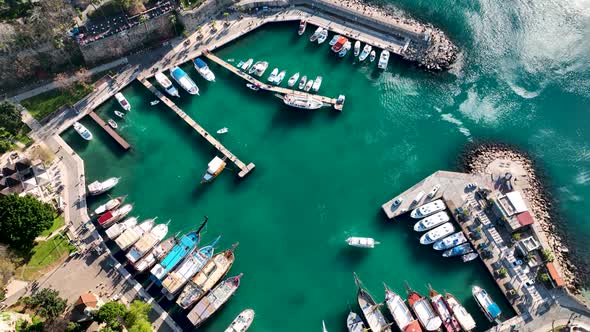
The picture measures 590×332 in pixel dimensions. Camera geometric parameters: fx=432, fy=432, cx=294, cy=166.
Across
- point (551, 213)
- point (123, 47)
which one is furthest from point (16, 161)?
point (551, 213)

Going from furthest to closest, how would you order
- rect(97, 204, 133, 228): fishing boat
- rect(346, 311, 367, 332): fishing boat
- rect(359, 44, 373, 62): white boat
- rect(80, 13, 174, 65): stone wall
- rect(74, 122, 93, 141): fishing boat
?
rect(359, 44, 373, 62): white boat < rect(80, 13, 174, 65): stone wall < rect(74, 122, 93, 141): fishing boat < rect(97, 204, 133, 228): fishing boat < rect(346, 311, 367, 332): fishing boat

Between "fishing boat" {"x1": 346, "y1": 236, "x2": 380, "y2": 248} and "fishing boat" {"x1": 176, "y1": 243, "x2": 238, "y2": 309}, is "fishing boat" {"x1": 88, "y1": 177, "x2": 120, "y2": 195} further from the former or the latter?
"fishing boat" {"x1": 346, "y1": 236, "x2": 380, "y2": 248}

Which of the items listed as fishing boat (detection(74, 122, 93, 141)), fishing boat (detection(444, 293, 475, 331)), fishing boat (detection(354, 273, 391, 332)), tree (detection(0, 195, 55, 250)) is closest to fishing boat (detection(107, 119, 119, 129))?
fishing boat (detection(74, 122, 93, 141))

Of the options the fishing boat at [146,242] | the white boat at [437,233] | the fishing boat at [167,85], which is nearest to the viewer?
the fishing boat at [146,242]

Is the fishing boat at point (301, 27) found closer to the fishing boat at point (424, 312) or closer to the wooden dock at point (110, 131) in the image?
the wooden dock at point (110, 131)

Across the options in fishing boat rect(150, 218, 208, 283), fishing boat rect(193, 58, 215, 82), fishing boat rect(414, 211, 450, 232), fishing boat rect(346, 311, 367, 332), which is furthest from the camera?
fishing boat rect(193, 58, 215, 82)

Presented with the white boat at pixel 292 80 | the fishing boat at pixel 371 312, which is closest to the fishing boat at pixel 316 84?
the white boat at pixel 292 80
